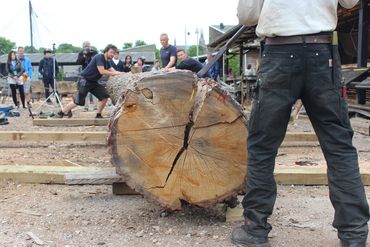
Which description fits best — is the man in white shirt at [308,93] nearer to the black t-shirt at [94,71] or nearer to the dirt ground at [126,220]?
the dirt ground at [126,220]

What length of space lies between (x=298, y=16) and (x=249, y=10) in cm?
31

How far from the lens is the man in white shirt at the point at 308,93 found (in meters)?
2.75

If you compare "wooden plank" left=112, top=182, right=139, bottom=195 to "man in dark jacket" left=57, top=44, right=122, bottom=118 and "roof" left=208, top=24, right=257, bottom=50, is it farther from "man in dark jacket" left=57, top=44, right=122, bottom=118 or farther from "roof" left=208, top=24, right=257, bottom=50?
"roof" left=208, top=24, right=257, bottom=50

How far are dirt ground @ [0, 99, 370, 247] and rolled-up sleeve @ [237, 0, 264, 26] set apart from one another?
4.87 feet

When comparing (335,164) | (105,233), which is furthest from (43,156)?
(335,164)

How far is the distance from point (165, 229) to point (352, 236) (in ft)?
4.24

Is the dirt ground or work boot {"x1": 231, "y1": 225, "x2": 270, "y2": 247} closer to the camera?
work boot {"x1": 231, "y1": 225, "x2": 270, "y2": 247}

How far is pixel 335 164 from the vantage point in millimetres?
2857

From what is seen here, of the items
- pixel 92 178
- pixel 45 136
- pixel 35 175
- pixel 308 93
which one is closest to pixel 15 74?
pixel 45 136

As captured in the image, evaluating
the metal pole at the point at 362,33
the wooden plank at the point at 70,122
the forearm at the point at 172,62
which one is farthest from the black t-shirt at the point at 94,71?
the metal pole at the point at 362,33

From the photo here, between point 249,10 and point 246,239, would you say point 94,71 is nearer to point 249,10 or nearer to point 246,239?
point 249,10

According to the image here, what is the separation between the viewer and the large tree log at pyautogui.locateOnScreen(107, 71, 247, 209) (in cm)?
335

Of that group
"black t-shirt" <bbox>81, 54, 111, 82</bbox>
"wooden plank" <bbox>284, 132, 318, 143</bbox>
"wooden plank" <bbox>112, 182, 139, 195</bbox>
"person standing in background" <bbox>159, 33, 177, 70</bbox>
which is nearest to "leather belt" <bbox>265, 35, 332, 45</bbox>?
"wooden plank" <bbox>112, 182, 139, 195</bbox>

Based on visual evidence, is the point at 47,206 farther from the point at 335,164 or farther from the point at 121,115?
the point at 335,164
